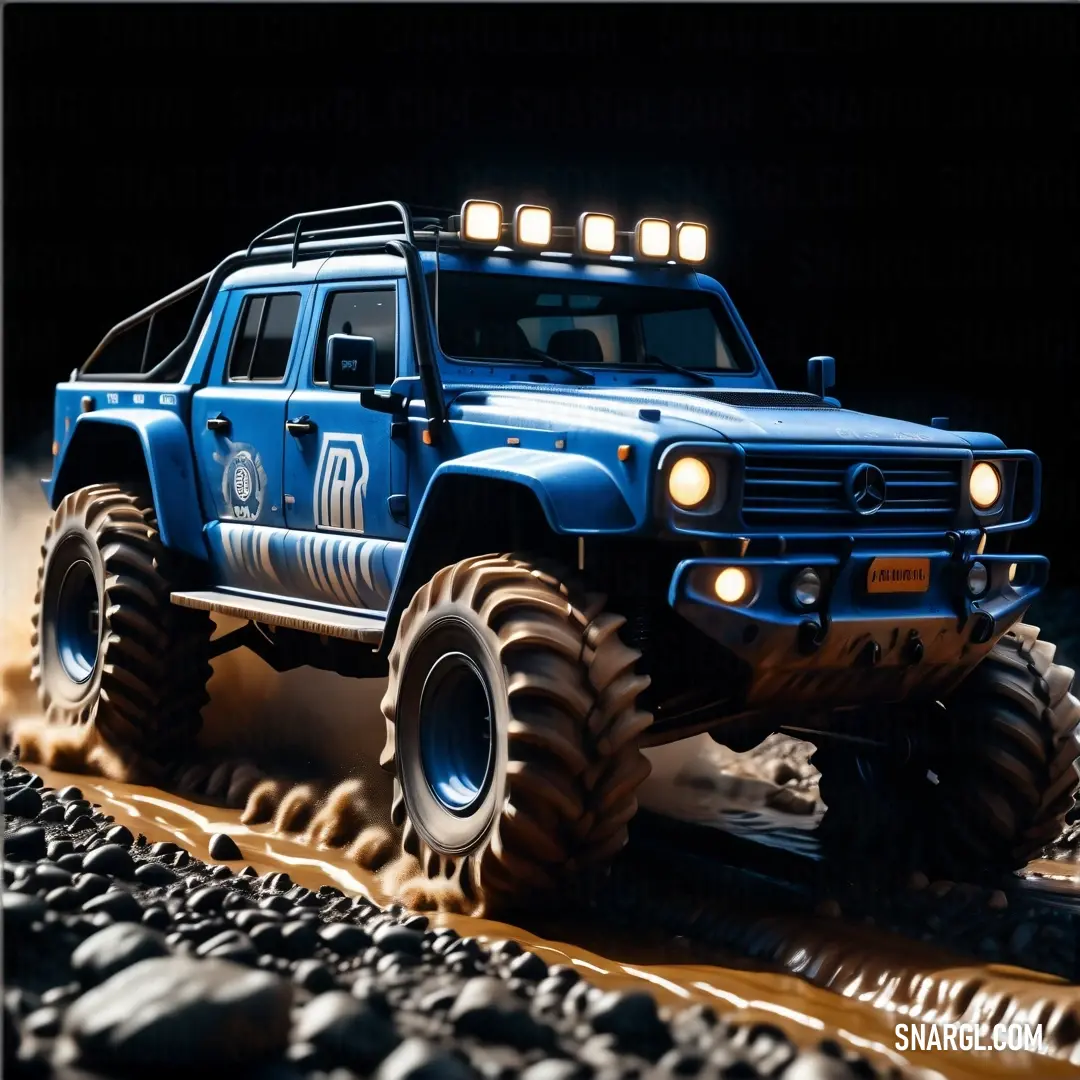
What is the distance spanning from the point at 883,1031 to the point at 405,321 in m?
3.17

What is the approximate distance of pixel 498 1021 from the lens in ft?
12.8

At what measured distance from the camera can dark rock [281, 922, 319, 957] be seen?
14.6 ft

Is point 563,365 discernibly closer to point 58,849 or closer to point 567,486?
point 567,486

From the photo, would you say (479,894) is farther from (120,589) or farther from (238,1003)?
(120,589)

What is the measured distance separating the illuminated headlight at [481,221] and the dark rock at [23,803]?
2679 mm

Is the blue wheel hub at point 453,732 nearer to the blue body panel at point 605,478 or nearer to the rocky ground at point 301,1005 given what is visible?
the blue body panel at point 605,478

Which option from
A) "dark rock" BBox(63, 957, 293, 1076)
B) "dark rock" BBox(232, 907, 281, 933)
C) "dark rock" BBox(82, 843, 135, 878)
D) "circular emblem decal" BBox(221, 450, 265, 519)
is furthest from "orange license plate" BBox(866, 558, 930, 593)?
"circular emblem decal" BBox(221, 450, 265, 519)

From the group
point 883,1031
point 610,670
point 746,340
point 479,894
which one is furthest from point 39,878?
point 746,340

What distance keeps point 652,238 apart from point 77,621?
354 cm

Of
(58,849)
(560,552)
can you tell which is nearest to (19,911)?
(58,849)

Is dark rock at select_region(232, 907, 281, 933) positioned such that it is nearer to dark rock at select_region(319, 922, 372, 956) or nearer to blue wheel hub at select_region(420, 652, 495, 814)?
dark rock at select_region(319, 922, 372, 956)

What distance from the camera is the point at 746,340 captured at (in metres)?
7.10
